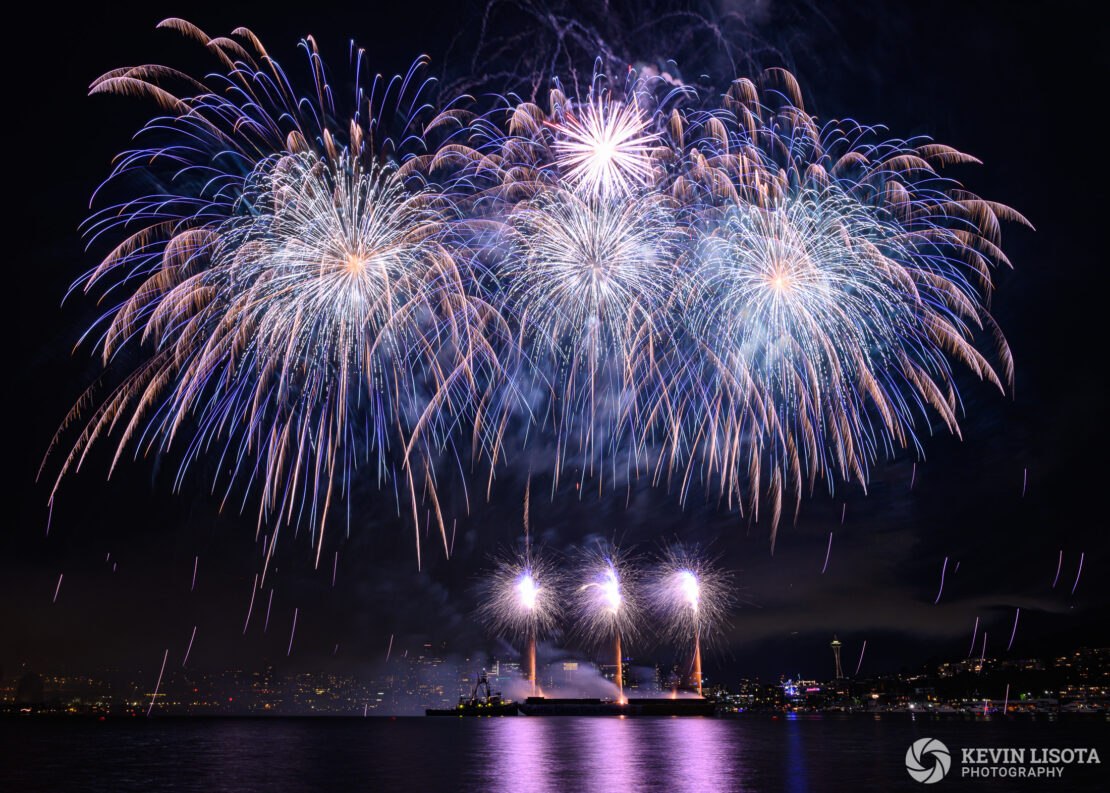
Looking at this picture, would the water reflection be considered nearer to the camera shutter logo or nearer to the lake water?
the lake water

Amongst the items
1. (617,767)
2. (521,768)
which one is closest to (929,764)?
(617,767)

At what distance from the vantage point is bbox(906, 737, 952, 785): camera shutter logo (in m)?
44.5

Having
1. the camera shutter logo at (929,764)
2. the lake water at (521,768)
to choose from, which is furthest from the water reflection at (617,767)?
the camera shutter logo at (929,764)

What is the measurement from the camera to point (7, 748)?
82.4m

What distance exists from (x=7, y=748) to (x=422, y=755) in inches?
1831

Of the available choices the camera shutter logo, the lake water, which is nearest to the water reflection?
the lake water

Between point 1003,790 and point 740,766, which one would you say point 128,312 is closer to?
point 1003,790

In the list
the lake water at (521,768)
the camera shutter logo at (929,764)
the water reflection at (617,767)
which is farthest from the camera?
the camera shutter logo at (929,764)

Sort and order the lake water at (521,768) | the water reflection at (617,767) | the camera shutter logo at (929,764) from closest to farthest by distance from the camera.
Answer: the water reflection at (617,767)
the lake water at (521,768)
the camera shutter logo at (929,764)

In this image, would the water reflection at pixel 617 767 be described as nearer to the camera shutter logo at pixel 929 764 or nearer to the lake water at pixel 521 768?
the lake water at pixel 521 768

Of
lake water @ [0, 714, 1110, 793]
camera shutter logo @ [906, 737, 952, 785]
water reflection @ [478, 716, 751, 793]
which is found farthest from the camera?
camera shutter logo @ [906, 737, 952, 785]

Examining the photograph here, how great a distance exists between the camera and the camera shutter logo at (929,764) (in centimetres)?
4447

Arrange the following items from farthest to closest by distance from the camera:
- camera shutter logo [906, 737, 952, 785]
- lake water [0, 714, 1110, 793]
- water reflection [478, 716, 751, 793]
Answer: camera shutter logo [906, 737, 952, 785] < lake water [0, 714, 1110, 793] < water reflection [478, 716, 751, 793]

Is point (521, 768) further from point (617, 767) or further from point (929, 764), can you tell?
point (929, 764)
